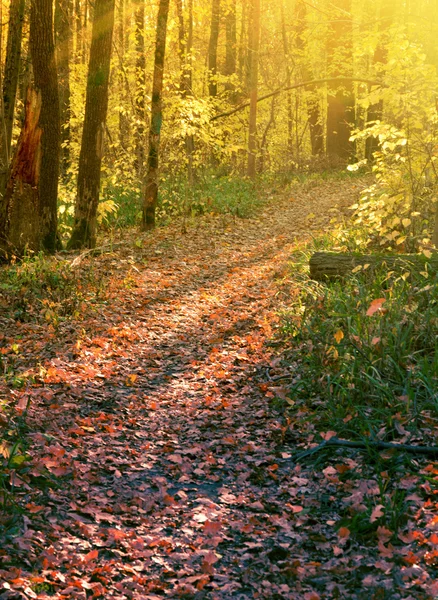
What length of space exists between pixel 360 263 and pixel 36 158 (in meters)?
5.68

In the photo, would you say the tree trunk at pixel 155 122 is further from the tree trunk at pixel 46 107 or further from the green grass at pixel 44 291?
the green grass at pixel 44 291

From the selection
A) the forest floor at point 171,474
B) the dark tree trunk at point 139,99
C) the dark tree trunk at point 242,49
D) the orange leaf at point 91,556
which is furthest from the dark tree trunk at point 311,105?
the orange leaf at point 91,556

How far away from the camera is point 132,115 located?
53.5 feet

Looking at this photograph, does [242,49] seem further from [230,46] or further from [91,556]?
[91,556]

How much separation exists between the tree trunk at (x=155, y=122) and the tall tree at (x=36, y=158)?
339 cm

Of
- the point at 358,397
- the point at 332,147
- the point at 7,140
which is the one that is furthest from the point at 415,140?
Result: the point at 332,147

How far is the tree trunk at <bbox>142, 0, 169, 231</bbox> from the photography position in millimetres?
13086

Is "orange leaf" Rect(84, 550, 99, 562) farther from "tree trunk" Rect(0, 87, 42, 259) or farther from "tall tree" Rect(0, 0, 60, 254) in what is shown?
"tree trunk" Rect(0, 87, 42, 259)

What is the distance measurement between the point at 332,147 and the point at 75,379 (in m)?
20.7

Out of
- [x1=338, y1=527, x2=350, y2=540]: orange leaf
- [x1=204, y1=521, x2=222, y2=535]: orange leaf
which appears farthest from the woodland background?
[x1=204, y1=521, x2=222, y2=535]: orange leaf

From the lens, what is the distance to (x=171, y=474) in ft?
15.4

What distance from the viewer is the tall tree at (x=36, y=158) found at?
993 centimetres

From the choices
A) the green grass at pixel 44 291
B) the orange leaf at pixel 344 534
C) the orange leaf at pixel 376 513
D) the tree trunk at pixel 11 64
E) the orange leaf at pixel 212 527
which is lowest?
the orange leaf at pixel 212 527

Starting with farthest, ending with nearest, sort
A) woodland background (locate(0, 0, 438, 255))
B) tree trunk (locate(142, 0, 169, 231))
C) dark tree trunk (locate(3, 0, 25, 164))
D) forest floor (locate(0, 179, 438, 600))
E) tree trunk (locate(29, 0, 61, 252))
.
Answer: tree trunk (locate(142, 0, 169, 231))
dark tree trunk (locate(3, 0, 25, 164))
tree trunk (locate(29, 0, 61, 252))
woodland background (locate(0, 0, 438, 255))
forest floor (locate(0, 179, 438, 600))
